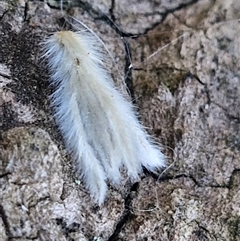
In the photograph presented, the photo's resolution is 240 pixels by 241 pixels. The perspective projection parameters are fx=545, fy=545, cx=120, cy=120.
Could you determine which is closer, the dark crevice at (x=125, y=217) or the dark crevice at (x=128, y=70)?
the dark crevice at (x=125, y=217)

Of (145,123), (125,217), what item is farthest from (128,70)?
(125,217)

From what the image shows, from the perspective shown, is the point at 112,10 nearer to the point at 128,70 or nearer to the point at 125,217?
the point at 128,70

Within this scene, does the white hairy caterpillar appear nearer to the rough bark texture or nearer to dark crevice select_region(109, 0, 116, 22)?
the rough bark texture

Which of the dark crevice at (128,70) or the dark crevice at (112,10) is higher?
the dark crevice at (112,10)

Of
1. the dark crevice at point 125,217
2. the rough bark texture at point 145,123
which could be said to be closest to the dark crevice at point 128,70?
the rough bark texture at point 145,123

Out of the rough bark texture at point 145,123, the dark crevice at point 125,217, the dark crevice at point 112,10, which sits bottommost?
the dark crevice at point 125,217

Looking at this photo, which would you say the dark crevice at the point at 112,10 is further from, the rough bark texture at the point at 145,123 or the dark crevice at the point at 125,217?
the dark crevice at the point at 125,217
